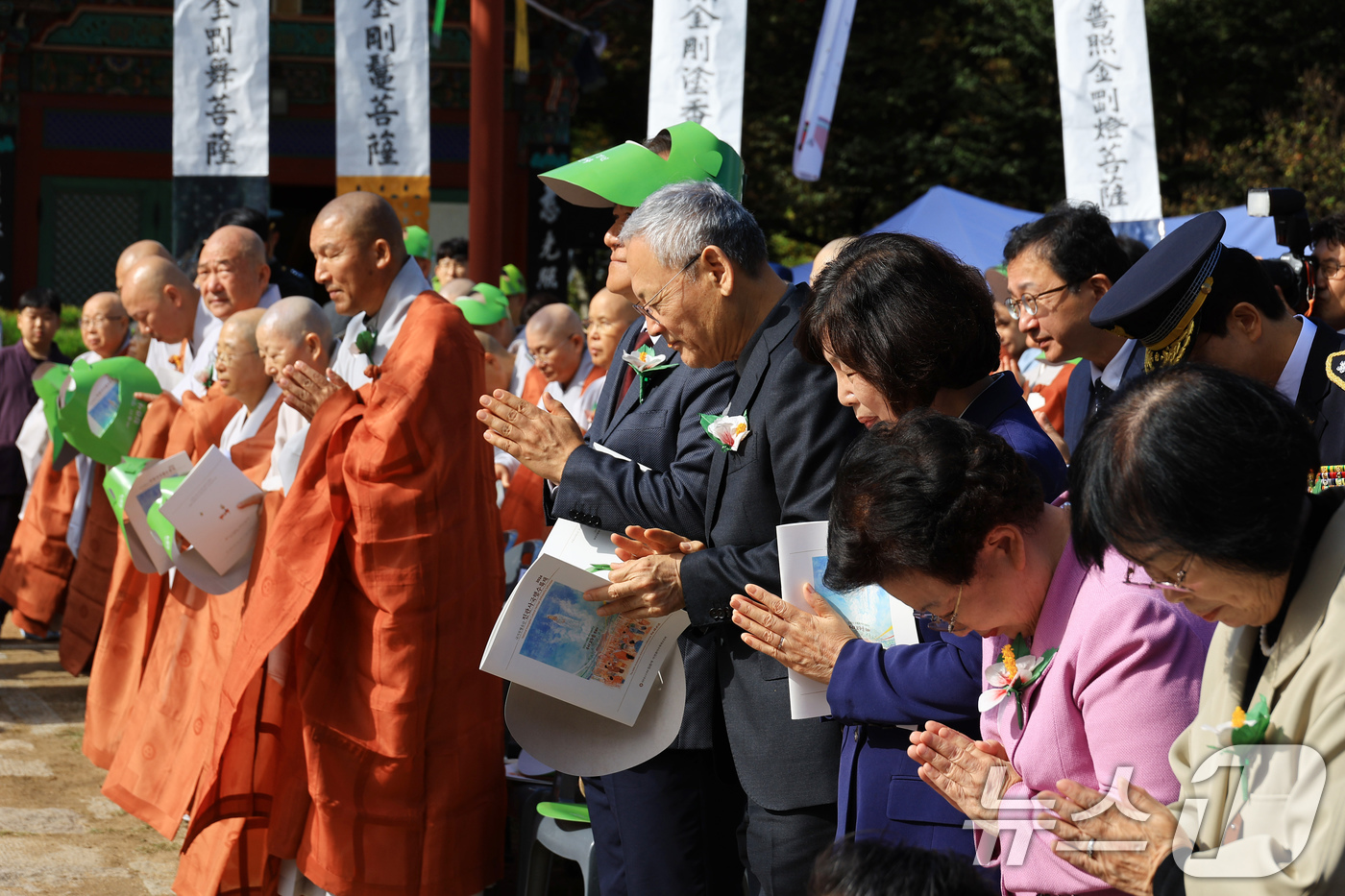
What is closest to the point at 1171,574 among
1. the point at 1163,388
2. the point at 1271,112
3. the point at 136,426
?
the point at 1163,388

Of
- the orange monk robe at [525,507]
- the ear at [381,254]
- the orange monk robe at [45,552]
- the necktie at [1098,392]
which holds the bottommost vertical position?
the orange monk robe at [45,552]

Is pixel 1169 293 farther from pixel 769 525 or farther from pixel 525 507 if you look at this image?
pixel 525 507

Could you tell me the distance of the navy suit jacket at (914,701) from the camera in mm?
1736

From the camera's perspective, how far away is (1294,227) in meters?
3.17

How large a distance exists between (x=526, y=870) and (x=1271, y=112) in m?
14.2

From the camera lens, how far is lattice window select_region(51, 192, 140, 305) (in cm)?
1170

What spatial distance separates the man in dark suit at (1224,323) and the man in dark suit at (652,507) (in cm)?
69

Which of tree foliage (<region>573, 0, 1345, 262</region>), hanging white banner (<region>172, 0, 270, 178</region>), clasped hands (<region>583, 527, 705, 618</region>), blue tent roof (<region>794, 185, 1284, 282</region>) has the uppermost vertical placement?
tree foliage (<region>573, 0, 1345, 262</region>)

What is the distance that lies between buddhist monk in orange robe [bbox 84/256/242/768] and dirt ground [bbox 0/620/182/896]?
195 millimetres

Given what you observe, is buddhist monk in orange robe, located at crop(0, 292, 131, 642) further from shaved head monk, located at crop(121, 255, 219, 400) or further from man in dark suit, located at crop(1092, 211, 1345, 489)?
A: man in dark suit, located at crop(1092, 211, 1345, 489)

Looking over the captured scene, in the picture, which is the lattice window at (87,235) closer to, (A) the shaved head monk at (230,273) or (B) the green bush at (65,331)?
(B) the green bush at (65,331)

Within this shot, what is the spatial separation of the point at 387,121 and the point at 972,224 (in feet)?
16.9

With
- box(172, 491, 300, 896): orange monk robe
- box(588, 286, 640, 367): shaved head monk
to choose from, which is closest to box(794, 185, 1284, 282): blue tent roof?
box(588, 286, 640, 367): shaved head monk

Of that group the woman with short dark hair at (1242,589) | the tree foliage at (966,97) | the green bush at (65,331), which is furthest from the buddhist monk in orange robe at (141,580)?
the tree foliage at (966,97)
